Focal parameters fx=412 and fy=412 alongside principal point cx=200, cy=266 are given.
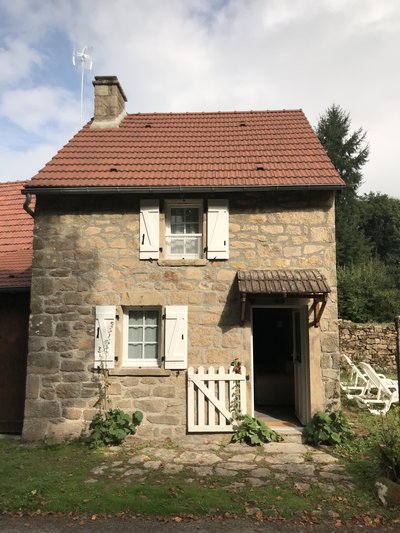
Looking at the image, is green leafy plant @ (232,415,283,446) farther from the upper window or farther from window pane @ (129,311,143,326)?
the upper window

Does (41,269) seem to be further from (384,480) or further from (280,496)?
(384,480)

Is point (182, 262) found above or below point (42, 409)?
above

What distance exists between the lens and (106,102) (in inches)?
358

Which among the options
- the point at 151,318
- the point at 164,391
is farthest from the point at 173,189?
the point at 164,391

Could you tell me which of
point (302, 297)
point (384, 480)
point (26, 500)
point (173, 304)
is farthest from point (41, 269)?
point (384, 480)

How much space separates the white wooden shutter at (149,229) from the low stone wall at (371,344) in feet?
30.2

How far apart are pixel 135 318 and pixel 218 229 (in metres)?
2.12

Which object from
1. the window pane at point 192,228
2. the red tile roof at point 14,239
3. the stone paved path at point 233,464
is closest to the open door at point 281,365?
the stone paved path at point 233,464

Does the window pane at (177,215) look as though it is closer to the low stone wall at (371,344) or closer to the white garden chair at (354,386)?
the white garden chair at (354,386)

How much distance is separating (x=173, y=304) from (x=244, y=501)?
3264mm

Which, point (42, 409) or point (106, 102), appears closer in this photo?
point (42, 409)

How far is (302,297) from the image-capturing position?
6676 mm

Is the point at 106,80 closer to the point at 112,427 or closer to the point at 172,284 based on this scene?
the point at 172,284

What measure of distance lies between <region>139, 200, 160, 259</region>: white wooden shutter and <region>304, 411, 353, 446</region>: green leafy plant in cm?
371
